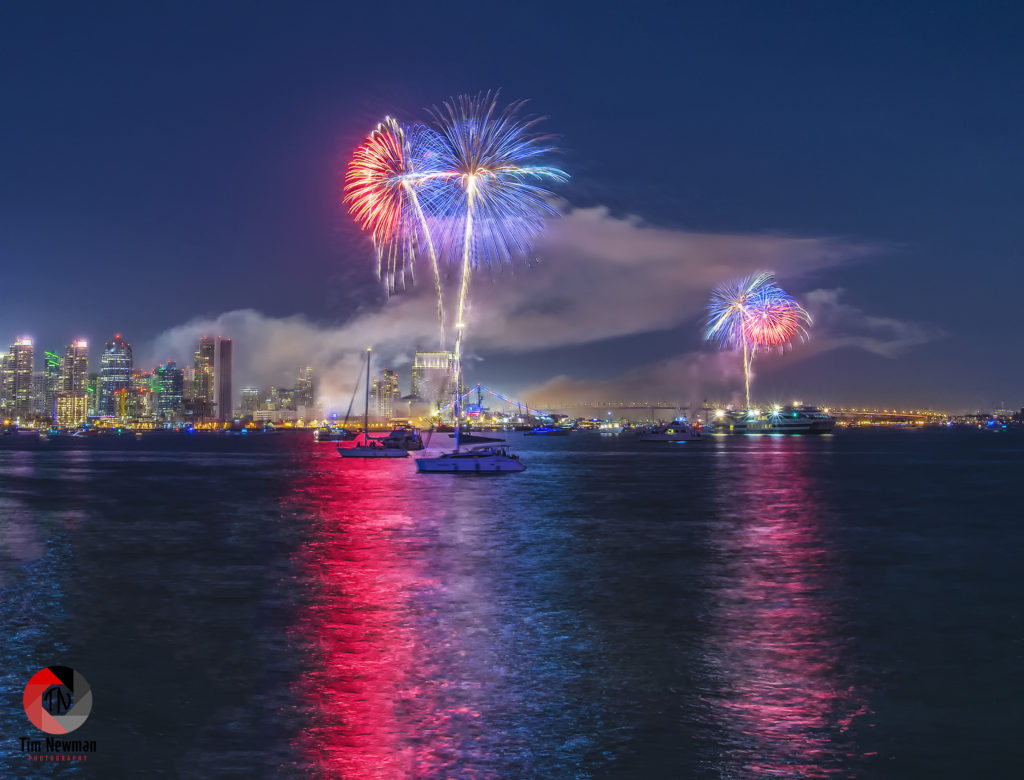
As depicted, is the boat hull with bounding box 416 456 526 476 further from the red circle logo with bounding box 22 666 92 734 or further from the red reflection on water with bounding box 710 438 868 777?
the red circle logo with bounding box 22 666 92 734

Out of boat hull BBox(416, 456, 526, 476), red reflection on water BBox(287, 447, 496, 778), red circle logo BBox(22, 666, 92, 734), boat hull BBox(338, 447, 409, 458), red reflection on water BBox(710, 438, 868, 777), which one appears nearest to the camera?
red reflection on water BBox(287, 447, 496, 778)

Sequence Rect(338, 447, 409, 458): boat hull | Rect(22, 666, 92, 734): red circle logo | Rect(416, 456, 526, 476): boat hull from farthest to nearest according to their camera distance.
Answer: Rect(338, 447, 409, 458): boat hull < Rect(416, 456, 526, 476): boat hull < Rect(22, 666, 92, 734): red circle logo

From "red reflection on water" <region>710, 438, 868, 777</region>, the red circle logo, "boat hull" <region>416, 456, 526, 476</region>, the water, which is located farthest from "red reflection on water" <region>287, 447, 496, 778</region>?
"boat hull" <region>416, 456, 526, 476</region>

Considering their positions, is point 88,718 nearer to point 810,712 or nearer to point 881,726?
point 810,712

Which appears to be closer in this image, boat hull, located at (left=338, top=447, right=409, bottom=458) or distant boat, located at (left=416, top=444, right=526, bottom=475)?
distant boat, located at (left=416, top=444, right=526, bottom=475)

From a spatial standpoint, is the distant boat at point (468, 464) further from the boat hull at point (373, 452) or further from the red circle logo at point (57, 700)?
the red circle logo at point (57, 700)

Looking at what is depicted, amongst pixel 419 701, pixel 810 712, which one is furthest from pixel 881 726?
pixel 419 701

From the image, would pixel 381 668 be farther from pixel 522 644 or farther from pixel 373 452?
pixel 373 452

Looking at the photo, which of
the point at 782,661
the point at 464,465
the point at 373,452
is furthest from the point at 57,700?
the point at 373,452
